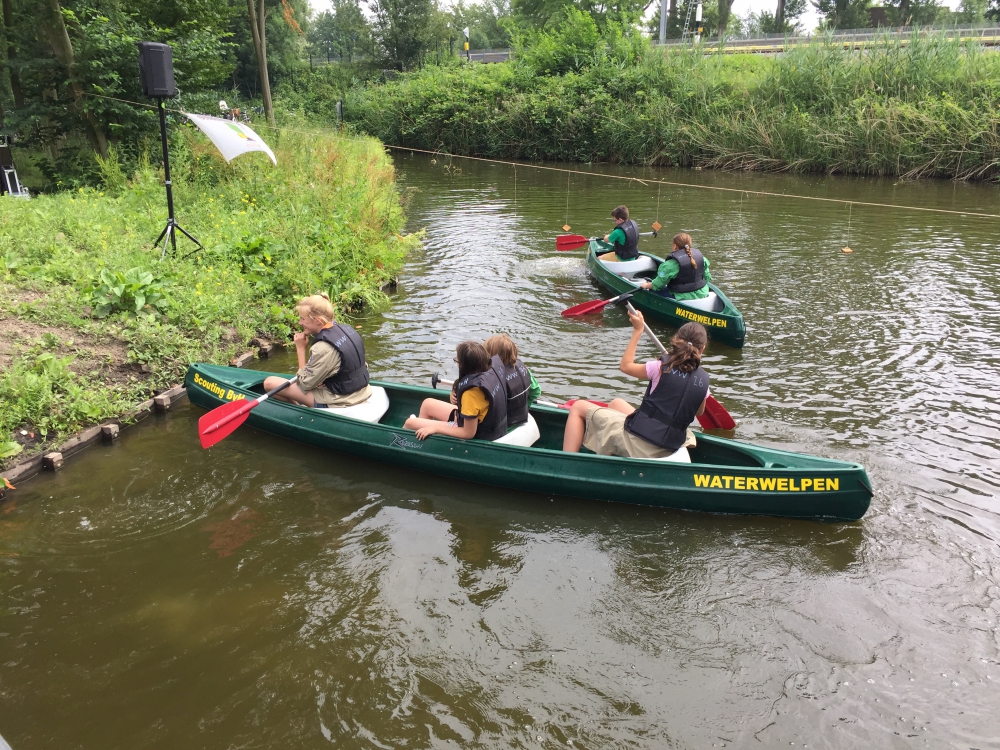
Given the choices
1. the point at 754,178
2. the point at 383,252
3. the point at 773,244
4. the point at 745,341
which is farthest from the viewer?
the point at 754,178

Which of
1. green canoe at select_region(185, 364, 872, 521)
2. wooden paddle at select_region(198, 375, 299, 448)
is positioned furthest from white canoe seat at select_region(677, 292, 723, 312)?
wooden paddle at select_region(198, 375, 299, 448)

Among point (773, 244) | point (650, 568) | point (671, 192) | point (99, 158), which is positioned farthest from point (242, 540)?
point (671, 192)

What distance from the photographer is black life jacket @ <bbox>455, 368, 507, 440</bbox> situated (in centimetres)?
580

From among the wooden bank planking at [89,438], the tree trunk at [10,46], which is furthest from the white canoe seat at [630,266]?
the tree trunk at [10,46]

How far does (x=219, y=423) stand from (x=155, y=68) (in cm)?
513

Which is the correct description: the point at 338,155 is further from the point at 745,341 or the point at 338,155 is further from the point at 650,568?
the point at 650,568

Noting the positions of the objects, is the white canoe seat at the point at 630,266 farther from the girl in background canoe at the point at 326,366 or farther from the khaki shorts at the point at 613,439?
the girl in background canoe at the point at 326,366

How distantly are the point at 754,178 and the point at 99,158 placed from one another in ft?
60.4

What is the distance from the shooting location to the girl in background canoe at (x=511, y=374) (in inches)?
230

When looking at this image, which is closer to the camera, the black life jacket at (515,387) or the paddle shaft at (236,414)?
the black life jacket at (515,387)

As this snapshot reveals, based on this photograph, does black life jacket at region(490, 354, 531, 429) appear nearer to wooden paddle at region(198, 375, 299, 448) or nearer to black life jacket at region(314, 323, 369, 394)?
black life jacket at region(314, 323, 369, 394)

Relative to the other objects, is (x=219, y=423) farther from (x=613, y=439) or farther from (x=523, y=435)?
(x=613, y=439)

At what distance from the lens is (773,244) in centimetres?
1425

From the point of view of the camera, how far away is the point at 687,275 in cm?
977
